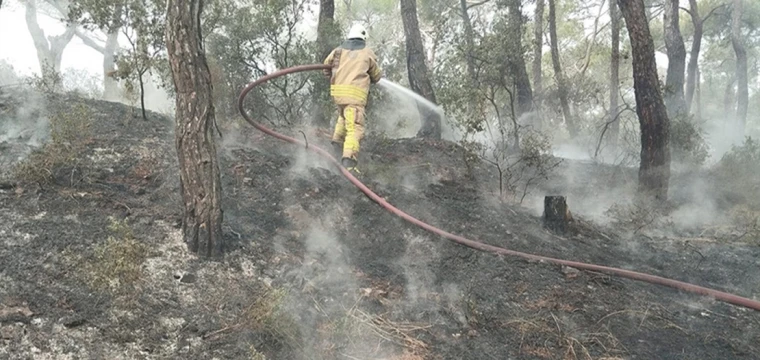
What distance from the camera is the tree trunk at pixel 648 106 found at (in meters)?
6.87

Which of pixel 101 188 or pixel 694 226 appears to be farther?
pixel 694 226

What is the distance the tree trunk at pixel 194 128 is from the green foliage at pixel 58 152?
1218 millimetres

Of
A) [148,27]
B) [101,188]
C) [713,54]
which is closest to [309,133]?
[148,27]

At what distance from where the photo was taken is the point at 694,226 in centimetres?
670

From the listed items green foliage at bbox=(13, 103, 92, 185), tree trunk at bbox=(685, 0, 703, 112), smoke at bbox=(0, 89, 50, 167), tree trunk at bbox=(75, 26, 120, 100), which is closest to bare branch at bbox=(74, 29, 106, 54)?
tree trunk at bbox=(75, 26, 120, 100)

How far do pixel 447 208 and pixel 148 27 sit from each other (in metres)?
3.93

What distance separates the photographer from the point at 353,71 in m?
5.62

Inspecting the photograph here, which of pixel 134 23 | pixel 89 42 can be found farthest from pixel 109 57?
pixel 134 23

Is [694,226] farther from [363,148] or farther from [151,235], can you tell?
[151,235]

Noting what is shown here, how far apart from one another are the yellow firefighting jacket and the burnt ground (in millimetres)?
848

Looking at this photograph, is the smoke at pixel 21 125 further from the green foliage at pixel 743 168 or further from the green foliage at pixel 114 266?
the green foliage at pixel 743 168

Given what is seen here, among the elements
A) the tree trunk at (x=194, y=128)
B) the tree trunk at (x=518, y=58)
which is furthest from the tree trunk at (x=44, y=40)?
the tree trunk at (x=194, y=128)

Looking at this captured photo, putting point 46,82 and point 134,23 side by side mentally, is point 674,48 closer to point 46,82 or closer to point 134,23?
point 134,23

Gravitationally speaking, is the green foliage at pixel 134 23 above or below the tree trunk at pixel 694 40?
below
